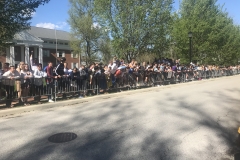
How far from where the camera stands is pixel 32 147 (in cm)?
489

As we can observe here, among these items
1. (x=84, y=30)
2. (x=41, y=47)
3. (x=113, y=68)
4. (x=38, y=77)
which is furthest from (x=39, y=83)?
(x=41, y=47)

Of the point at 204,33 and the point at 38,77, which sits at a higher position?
the point at 204,33

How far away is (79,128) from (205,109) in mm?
4696

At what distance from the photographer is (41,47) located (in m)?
50.2

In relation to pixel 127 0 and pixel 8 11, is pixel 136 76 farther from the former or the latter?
pixel 127 0

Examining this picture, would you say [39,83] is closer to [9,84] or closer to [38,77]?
[38,77]

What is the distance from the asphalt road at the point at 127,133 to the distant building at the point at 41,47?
1580 inches

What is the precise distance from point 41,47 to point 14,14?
3969 cm

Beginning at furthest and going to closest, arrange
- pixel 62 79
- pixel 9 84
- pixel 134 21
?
pixel 134 21 < pixel 62 79 < pixel 9 84

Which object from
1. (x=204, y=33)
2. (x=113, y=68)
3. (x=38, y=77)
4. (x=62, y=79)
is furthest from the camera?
(x=204, y=33)

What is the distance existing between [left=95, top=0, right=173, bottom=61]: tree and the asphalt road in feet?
61.3

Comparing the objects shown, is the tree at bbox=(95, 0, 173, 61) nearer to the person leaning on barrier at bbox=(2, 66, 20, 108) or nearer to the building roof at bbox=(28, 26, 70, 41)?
the person leaning on barrier at bbox=(2, 66, 20, 108)

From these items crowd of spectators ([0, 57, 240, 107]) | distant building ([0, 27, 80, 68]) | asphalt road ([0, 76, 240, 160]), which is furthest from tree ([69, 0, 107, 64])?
asphalt road ([0, 76, 240, 160])

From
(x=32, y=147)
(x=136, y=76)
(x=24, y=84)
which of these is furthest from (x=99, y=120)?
(x=136, y=76)
